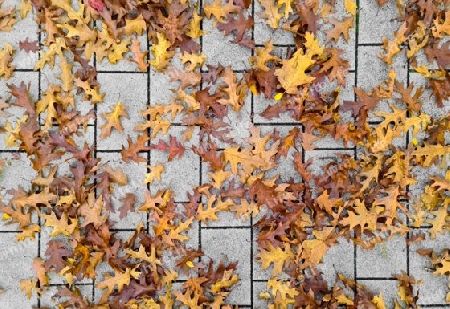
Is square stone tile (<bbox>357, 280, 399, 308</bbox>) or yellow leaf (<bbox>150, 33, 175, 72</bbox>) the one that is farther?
square stone tile (<bbox>357, 280, 399, 308</bbox>)

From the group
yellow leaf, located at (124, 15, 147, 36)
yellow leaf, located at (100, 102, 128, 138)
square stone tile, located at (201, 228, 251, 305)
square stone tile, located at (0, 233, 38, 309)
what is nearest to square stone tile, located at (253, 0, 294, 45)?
yellow leaf, located at (124, 15, 147, 36)

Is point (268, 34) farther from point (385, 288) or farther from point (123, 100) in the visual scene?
point (385, 288)

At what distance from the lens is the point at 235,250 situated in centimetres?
317

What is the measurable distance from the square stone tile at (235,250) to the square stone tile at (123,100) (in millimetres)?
748

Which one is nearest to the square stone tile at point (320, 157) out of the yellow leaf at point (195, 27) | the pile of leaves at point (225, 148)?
the pile of leaves at point (225, 148)

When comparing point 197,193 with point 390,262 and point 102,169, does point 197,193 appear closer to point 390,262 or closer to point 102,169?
point 102,169

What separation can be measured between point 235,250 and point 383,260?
2.93ft

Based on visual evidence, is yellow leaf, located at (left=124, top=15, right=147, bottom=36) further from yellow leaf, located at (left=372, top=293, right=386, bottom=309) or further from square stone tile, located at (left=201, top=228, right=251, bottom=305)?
yellow leaf, located at (left=372, top=293, right=386, bottom=309)

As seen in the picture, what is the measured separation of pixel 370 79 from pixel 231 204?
1110 mm

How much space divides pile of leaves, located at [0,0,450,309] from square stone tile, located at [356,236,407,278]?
68 mm

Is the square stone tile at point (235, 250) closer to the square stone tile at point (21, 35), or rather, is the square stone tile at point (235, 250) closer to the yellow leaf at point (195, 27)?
the yellow leaf at point (195, 27)

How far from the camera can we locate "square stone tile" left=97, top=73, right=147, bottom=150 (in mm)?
3105

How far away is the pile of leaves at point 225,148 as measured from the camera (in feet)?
10.0

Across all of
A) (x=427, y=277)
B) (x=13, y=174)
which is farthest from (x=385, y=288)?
(x=13, y=174)
